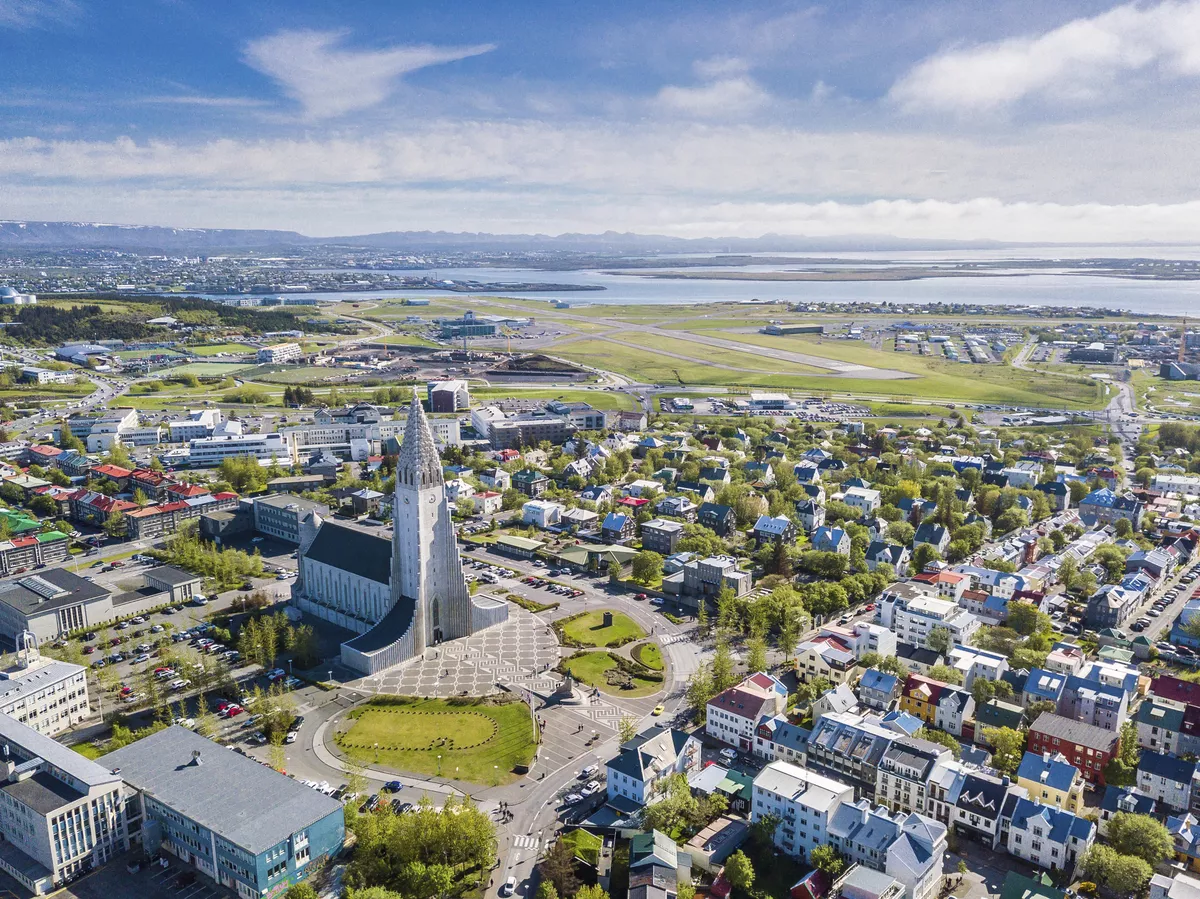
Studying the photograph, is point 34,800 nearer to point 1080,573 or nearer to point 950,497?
point 1080,573

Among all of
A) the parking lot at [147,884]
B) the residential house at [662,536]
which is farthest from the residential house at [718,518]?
the parking lot at [147,884]

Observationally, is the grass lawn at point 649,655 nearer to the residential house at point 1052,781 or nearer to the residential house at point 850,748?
the residential house at point 850,748

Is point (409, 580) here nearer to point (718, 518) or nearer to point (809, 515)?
point (718, 518)

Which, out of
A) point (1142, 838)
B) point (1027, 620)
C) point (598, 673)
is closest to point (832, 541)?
point (1027, 620)

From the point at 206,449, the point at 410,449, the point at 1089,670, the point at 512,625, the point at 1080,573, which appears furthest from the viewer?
the point at 206,449

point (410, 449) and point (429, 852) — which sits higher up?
point (410, 449)

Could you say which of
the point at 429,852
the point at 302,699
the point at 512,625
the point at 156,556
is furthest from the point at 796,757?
the point at 156,556
